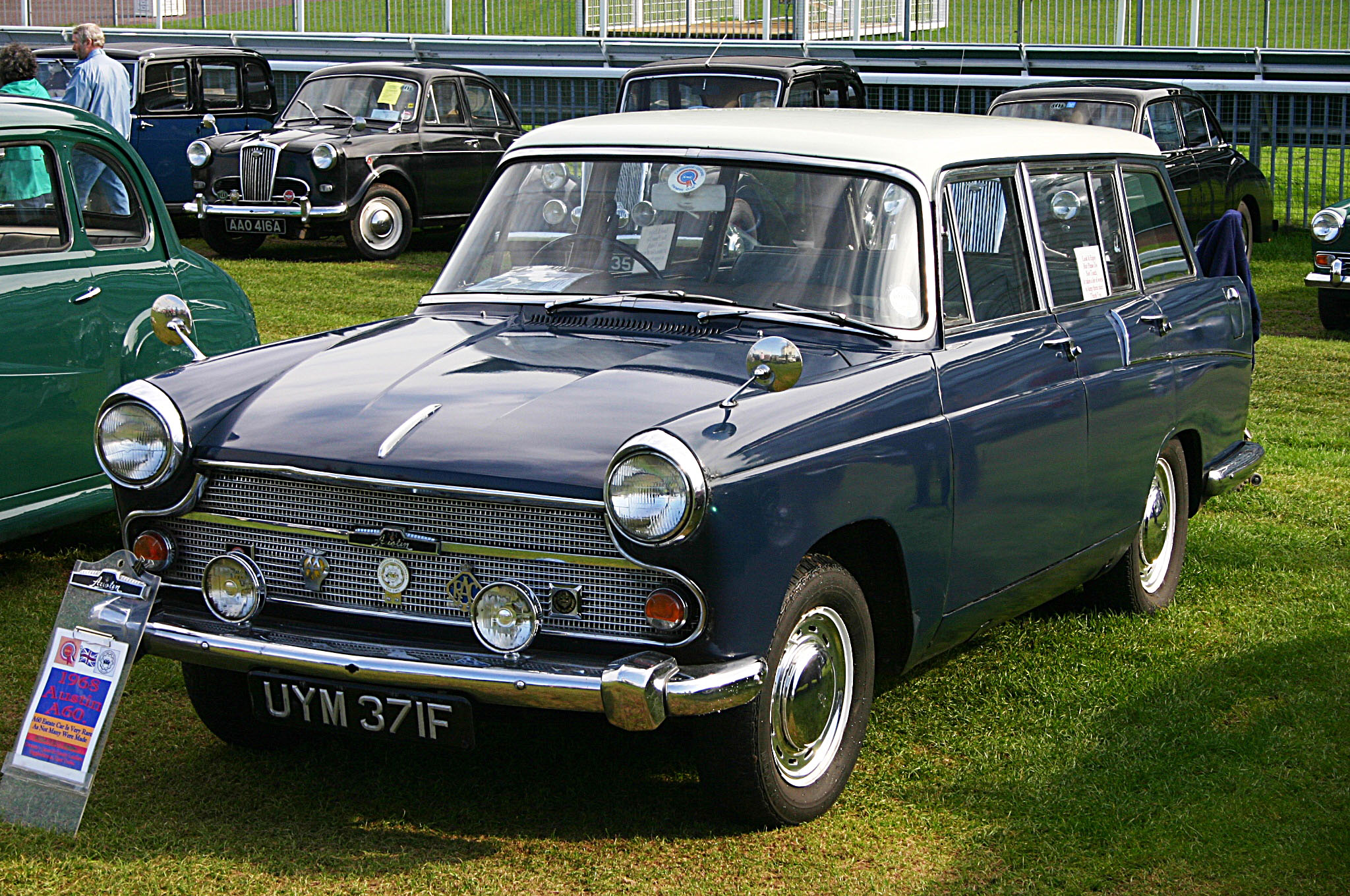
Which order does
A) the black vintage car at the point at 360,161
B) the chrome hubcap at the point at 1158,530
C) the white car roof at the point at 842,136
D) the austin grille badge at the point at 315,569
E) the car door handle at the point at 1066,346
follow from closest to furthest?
the austin grille badge at the point at 315,569 < the white car roof at the point at 842,136 < the car door handle at the point at 1066,346 < the chrome hubcap at the point at 1158,530 < the black vintage car at the point at 360,161

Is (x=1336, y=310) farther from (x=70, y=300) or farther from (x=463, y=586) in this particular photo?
(x=463, y=586)

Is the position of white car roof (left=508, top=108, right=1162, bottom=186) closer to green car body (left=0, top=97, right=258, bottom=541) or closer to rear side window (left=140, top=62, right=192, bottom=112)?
green car body (left=0, top=97, right=258, bottom=541)

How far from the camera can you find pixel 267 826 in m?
4.10

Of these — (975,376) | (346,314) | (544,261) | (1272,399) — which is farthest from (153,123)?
(975,376)

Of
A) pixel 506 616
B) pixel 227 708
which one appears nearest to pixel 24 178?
pixel 227 708

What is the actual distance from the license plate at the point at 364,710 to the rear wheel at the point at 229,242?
42.0 ft

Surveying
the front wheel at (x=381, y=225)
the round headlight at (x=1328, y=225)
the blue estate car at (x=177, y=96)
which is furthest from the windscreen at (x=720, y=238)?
the blue estate car at (x=177, y=96)

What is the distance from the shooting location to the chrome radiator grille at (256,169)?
15359 millimetres

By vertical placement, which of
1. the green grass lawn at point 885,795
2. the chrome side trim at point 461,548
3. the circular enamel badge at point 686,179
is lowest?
the green grass lawn at point 885,795

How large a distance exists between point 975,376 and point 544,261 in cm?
143

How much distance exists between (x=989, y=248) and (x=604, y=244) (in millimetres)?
1227

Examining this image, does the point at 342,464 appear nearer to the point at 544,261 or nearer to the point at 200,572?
the point at 200,572

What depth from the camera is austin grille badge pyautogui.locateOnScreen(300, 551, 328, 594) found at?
398 cm

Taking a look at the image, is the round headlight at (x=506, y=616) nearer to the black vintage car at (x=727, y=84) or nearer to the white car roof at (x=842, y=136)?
the white car roof at (x=842, y=136)
